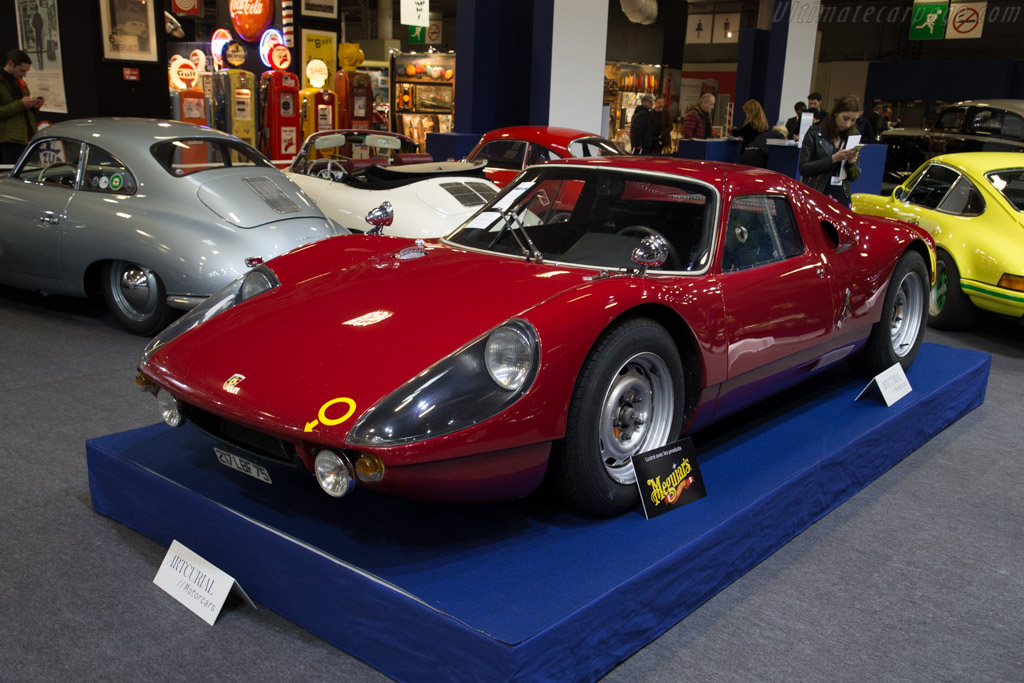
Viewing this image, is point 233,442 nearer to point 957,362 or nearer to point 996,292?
point 957,362

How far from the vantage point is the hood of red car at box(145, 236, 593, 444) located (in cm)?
236

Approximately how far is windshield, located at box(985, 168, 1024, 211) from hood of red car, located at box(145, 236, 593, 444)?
15.4 ft

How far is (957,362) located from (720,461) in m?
2.22

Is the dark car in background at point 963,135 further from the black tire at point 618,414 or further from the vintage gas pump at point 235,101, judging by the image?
the vintage gas pump at point 235,101

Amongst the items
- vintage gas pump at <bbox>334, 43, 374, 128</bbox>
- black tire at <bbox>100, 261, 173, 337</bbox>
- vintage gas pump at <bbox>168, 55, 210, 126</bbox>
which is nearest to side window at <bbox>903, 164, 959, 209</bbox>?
black tire at <bbox>100, 261, 173, 337</bbox>

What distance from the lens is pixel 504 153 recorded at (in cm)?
867

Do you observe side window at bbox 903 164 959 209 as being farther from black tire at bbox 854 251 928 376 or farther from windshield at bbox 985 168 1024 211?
black tire at bbox 854 251 928 376

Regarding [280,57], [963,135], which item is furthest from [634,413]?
[280,57]

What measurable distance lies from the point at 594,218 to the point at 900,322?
2030mm

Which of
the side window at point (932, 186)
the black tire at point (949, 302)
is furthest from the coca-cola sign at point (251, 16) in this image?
the black tire at point (949, 302)

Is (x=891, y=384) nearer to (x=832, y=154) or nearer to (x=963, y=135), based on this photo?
(x=832, y=154)

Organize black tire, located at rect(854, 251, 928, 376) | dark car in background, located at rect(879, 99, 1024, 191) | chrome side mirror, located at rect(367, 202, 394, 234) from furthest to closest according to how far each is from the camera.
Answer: dark car in background, located at rect(879, 99, 1024, 191) < black tire, located at rect(854, 251, 928, 376) < chrome side mirror, located at rect(367, 202, 394, 234)

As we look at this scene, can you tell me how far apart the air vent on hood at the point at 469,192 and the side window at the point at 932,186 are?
129 inches

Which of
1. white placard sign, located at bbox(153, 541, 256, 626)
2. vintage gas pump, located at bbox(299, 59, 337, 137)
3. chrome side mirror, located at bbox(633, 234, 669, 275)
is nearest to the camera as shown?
white placard sign, located at bbox(153, 541, 256, 626)
